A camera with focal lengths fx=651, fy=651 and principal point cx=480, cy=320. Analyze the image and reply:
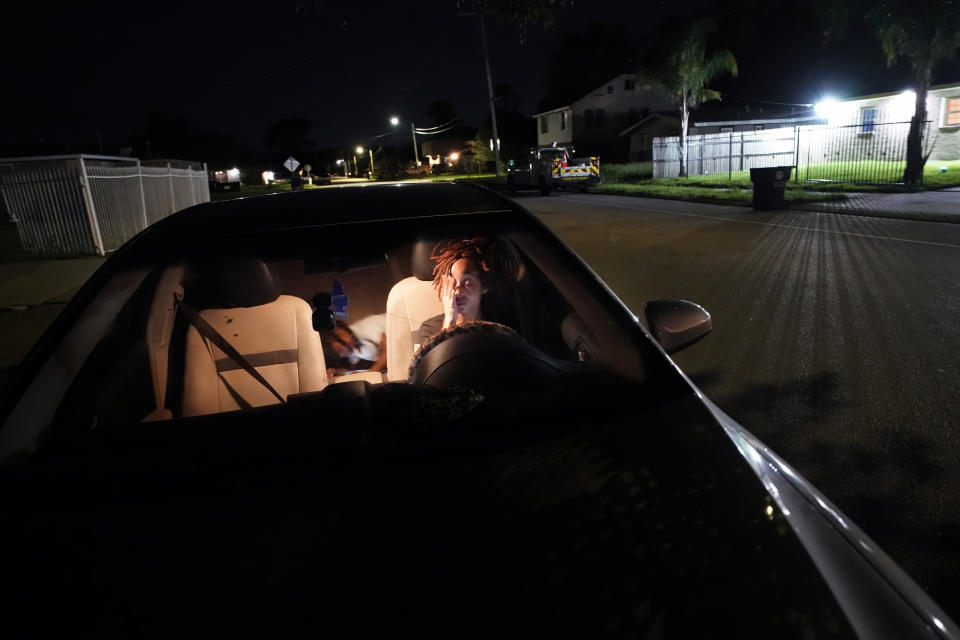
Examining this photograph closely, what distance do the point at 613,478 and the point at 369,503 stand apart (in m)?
0.55

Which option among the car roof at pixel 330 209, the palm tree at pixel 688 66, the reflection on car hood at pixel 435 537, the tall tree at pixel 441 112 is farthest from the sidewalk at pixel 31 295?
the tall tree at pixel 441 112

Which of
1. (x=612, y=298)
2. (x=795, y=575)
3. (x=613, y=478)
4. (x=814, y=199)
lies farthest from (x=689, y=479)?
(x=814, y=199)

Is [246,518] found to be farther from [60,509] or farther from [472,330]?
[472,330]

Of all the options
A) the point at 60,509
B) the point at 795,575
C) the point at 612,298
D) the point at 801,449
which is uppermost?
the point at 612,298

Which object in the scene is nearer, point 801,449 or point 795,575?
point 795,575

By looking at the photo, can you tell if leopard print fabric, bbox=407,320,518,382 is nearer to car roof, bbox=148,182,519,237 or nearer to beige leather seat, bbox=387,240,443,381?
car roof, bbox=148,182,519,237

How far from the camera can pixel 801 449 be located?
378 centimetres

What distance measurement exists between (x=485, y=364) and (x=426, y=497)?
62cm

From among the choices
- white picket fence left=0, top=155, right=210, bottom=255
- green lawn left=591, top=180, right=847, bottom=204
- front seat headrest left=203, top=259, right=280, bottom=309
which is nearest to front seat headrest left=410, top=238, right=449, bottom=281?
front seat headrest left=203, top=259, right=280, bottom=309

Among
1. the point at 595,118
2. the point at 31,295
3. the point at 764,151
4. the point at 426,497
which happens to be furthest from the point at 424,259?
the point at 595,118

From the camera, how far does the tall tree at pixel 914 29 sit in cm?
1892

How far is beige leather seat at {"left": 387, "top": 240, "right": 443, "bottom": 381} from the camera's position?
9.55 feet

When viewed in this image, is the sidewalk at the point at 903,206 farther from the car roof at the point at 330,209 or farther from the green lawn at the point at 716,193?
the car roof at the point at 330,209

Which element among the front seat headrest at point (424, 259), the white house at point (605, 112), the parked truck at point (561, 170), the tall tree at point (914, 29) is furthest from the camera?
the white house at point (605, 112)
